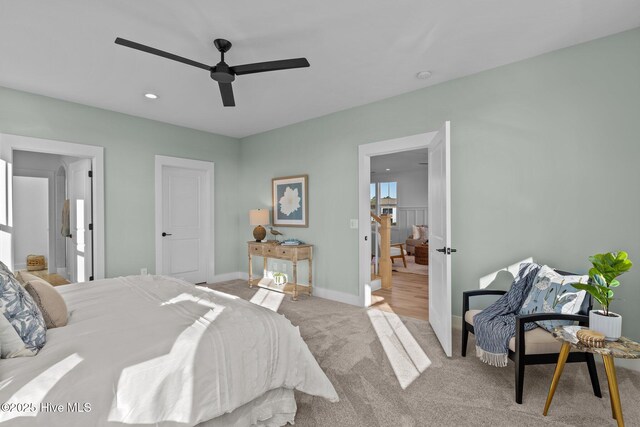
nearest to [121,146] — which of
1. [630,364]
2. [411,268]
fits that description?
[411,268]

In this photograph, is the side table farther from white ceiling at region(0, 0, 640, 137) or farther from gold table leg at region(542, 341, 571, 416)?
white ceiling at region(0, 0, 640, 137)

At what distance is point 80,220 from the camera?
435 centimetres

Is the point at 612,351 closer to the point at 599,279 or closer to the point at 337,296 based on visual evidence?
the point at 599,279

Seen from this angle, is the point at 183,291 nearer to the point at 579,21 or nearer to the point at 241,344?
the point at 241,344

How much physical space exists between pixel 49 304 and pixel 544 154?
378cm

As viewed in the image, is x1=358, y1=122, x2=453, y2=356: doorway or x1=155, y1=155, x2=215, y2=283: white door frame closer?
x1=358, y1=122, x2=453, y2=356: doorway

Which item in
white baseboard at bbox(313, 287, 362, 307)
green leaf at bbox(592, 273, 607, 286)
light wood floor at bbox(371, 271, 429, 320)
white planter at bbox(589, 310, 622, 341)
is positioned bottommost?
light wood floor at bbox(371, 271, 429, 320)

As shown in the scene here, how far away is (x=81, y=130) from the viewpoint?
13.1ft

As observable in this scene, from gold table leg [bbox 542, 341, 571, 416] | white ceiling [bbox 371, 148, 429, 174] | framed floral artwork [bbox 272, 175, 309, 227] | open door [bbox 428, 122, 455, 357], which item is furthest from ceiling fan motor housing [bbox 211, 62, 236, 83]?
white ceiling [bbox 371, 148, 429, 174]

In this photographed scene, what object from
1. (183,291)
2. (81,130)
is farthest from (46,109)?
(183,291)

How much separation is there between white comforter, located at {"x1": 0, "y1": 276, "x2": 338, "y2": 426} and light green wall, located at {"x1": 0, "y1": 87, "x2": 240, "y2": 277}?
251 centimetres

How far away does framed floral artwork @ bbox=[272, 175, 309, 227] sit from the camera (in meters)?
4.77

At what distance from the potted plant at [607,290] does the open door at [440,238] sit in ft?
3.23

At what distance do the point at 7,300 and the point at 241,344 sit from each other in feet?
3.51
